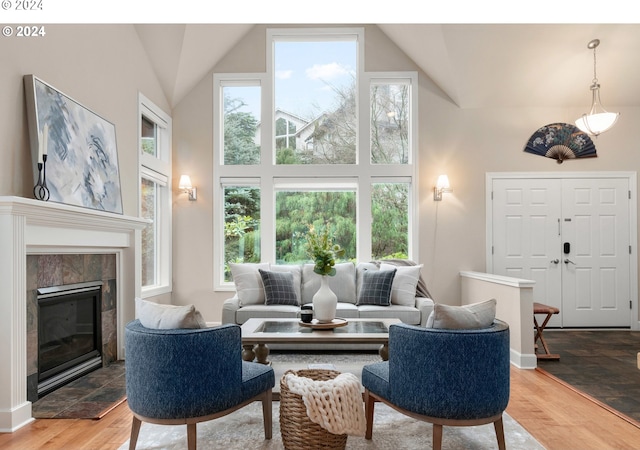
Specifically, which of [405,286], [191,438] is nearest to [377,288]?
[405,286]

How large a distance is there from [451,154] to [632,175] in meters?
2.34

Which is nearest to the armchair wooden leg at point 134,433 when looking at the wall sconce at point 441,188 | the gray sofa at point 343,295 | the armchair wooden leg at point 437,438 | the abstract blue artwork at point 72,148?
the armchair wooden leg at point 437,438

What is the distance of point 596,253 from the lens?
579 centimetres

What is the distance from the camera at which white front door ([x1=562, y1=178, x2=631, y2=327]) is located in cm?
576

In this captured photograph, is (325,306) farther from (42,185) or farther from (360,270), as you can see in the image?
(42,185)

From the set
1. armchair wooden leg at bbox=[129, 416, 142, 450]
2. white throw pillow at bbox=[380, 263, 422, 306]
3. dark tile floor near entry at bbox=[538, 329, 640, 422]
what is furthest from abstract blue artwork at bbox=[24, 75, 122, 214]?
dark tile floor near entry at bbox=[538, 329, 640, 422]

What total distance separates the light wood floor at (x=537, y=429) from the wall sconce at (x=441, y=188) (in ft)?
9.72

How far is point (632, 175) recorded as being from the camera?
5.79 metres

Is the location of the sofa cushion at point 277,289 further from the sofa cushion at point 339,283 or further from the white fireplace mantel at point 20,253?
the white fireplace mantel at point 20,253

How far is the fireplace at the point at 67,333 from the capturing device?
10.7ft

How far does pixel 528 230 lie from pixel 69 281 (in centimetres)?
523

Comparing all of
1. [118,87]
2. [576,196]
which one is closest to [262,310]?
[118,87]

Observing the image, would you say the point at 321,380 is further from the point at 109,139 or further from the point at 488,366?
the point at 109,139

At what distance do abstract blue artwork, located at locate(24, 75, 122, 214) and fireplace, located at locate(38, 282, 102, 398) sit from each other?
28.5 inches
